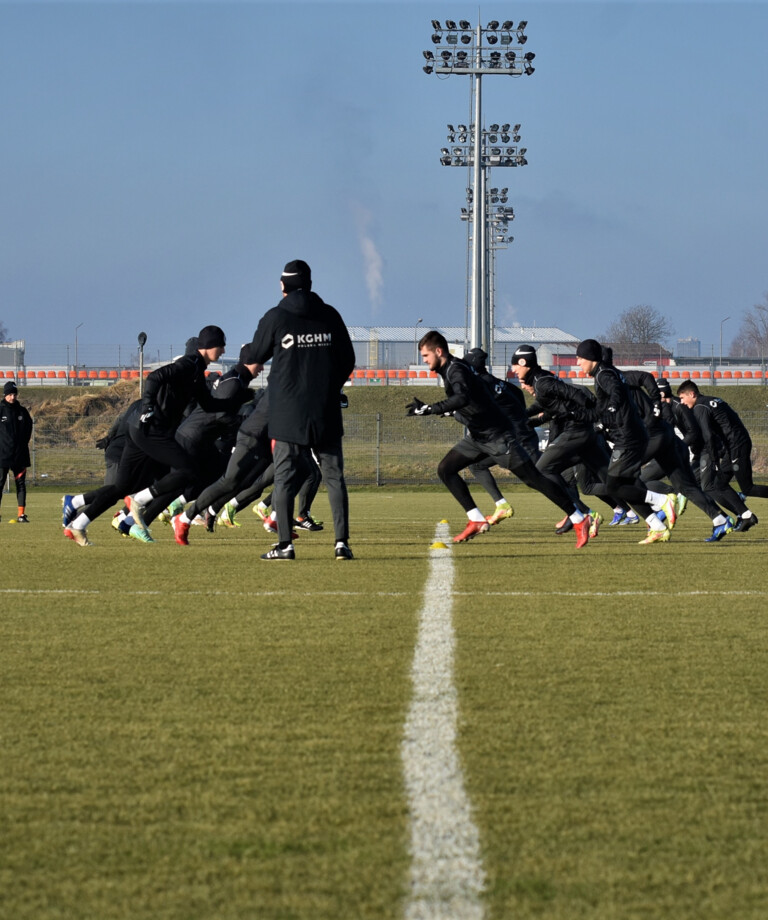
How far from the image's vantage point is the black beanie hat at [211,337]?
38.0 feet

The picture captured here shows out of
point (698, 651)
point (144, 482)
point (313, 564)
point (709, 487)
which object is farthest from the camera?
point (709, 487)

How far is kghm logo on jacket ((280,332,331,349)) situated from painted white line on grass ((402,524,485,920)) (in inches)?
195

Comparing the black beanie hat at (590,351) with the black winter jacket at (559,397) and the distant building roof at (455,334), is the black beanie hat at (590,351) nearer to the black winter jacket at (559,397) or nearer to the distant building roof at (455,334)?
the black winter jacket at (559,397)

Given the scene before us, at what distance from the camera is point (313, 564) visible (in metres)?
10.2

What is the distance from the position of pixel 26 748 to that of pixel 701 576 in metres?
6.26

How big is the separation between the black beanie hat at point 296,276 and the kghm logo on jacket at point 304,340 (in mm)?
392

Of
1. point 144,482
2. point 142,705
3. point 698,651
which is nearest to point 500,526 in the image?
point 144,482

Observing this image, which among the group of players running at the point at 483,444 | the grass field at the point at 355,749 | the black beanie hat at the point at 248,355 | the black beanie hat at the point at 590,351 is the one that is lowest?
the grass field at the point at 355,749

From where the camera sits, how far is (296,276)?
10.3 meters

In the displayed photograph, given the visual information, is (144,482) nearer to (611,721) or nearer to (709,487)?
(709,487)

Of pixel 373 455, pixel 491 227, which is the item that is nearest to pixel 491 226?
pixel 491 227

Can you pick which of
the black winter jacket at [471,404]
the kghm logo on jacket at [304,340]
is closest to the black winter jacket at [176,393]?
the kghm logo on jacket at [304,340]

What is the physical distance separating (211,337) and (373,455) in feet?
87.2

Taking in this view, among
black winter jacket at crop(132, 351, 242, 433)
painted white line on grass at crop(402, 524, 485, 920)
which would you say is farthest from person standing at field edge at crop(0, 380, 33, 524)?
painted white line on grass at crop(402, 524, 485, 920)
